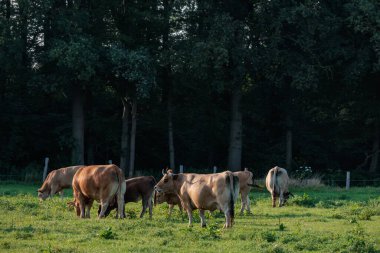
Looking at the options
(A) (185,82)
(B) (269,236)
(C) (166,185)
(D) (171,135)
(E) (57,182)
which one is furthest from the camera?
(D) (171,135)

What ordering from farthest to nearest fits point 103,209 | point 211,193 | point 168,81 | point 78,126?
point 168,81 < point 78,126 < point 103,209 < point 211,193

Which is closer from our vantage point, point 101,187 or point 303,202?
point 101,187

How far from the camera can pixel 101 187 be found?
71.0 feet

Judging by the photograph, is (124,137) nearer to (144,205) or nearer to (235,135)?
(235,135)

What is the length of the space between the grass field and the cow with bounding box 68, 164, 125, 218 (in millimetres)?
519

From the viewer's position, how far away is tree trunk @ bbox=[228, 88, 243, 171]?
46.0 metres

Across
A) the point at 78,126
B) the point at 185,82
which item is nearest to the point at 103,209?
the point at 78,126

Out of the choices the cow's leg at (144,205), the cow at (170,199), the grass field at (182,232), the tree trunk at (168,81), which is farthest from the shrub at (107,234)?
the tree trunk at (168,81)

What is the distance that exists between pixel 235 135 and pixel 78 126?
9176 mm

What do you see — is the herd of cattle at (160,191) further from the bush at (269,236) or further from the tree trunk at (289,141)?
the tree trunk at (289,141)

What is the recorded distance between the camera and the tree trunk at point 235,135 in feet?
151

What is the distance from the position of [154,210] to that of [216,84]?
1937 cm

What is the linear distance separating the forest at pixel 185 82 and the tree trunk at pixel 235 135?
6 centimetres

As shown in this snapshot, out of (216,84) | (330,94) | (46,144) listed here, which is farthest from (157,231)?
(330,94)
